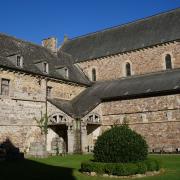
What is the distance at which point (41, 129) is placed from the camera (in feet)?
93.1

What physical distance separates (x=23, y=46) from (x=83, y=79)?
7.59 meters

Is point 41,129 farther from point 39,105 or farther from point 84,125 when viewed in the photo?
point 84,125

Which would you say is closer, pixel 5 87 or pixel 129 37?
pixel 5 87

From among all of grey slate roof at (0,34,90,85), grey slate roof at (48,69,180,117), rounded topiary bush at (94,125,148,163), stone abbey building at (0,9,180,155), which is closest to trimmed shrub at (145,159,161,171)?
rounded topiary bush at (94,125,148,163)

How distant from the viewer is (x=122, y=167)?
14.0m

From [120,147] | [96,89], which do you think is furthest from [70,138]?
[120,147]

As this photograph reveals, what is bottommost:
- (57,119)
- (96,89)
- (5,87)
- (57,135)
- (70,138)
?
(70,138)

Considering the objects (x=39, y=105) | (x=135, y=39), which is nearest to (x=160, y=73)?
(x=135, y=39)

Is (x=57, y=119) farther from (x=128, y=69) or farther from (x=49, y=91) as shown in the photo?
(x=128, y=69)

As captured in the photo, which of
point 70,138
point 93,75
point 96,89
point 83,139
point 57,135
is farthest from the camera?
point 93,75

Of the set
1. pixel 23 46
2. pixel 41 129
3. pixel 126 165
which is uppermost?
pixel 23 46

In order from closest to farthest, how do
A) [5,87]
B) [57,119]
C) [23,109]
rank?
[5,87] → [23,109] → [57,119]

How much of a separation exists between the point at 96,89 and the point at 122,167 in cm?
1963

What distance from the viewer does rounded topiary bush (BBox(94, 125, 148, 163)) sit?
14.8m
